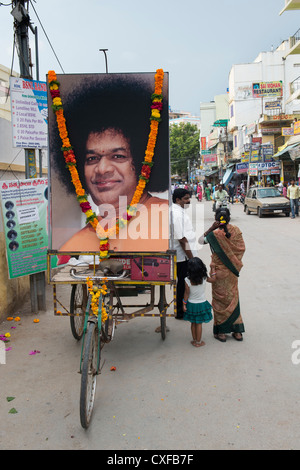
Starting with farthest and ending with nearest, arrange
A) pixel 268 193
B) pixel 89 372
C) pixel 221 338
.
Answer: pixel 268 193 → pixel 221 338 → pixel 89 372

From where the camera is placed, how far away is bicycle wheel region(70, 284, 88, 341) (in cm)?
489

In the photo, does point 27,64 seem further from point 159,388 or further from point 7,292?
point 159,388

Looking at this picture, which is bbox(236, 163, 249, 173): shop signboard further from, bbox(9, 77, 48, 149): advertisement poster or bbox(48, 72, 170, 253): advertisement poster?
Result: bbox(48, 72, 170, 253): advertisement poster

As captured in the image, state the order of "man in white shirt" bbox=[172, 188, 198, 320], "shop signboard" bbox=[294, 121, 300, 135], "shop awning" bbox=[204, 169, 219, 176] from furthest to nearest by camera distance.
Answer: "shop awning" bbox=[204, 169, 219, 176] → "shop signboard" bbox=[294, 121, 300, 135] → "man in white shirt" bbox=[172, 188, 198, 320]

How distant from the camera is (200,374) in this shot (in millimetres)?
4051

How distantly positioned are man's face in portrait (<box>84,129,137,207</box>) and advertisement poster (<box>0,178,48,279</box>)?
2154 millimetres

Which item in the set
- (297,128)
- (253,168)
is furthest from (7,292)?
(253,168)

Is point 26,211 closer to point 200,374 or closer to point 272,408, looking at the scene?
point 200,374

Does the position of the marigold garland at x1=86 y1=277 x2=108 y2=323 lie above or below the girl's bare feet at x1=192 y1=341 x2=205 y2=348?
above

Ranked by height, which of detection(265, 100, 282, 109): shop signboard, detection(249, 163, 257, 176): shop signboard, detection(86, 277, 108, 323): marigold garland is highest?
detection(265, 100, 282, 109): shop signboard

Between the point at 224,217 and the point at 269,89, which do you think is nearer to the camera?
the point at 224,217

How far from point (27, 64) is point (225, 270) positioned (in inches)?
162

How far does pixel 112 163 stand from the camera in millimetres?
4176

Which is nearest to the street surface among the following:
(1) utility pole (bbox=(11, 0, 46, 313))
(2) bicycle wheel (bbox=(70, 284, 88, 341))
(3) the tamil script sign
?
(2) bicycle wheel (bbox=(70, 284, 88, 341))
